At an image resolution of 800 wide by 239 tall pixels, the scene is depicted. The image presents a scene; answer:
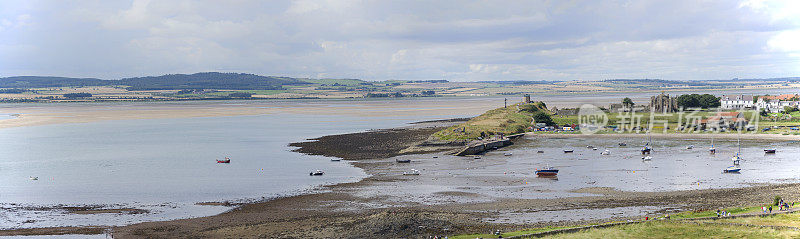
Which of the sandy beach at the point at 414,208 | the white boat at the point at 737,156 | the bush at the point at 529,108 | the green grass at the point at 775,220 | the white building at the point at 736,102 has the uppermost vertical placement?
the white building at the point at 736,102

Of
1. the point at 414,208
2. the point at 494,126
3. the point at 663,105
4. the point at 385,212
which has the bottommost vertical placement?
the point at 414,208

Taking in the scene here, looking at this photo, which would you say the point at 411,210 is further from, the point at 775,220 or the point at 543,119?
the point at 543,119

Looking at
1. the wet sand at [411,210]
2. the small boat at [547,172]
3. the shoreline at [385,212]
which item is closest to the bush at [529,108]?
the small boat at [547,172]

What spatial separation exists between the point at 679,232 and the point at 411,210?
17.4 meters

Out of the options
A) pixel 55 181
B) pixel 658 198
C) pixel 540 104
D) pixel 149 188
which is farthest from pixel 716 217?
pixel 540 104

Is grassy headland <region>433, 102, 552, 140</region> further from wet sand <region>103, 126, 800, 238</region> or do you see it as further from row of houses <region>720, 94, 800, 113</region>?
row of houses <region>720, 94, 800, 113</region>

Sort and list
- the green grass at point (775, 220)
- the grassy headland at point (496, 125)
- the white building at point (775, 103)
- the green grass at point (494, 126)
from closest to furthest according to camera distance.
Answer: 1. the green grass at point (775, 220)
2. the green grass at point (494, 126)
3. the grassy headland at point (496, 125)
4. the white building at point (775, 103)

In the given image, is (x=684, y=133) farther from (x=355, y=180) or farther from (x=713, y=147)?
(x=355, y=180)

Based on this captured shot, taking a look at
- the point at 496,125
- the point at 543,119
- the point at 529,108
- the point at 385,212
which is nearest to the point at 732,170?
the point at 385,212

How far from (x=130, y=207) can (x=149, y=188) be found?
9.52 metres

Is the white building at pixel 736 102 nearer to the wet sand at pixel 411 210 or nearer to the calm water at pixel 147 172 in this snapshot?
the calm water at pixel 147 172

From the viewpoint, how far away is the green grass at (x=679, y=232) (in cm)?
3189

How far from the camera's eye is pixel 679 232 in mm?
33062

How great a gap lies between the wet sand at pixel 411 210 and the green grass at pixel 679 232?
392cm
